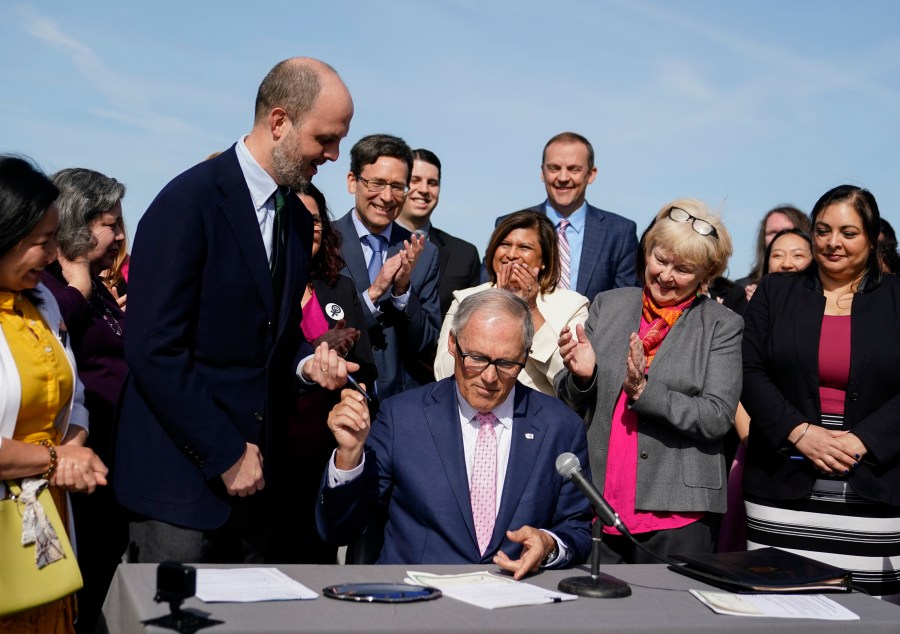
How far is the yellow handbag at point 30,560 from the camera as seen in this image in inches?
117

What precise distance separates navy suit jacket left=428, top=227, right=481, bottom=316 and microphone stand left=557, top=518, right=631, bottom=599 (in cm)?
349

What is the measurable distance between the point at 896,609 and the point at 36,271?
2.83m

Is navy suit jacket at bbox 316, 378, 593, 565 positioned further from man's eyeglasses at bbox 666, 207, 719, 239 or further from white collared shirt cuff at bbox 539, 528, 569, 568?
man's eyeglasses at bbox 666, 207, 719, 239

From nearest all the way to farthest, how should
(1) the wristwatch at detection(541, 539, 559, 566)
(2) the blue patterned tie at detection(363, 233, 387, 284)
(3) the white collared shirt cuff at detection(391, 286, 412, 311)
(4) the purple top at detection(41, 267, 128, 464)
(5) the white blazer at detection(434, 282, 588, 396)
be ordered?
(1) the wristwatch at detection(541, 539, 559, 566), (4) the purple top at detection(41, 267, 128, 464), (5) the white blazer at detection(434, 282, 588, 396), (3) the white collared shirt cuff at detection(391, 286, 412, 311), (2) the blue patterned tie at detection(363, 233, 387, 284)

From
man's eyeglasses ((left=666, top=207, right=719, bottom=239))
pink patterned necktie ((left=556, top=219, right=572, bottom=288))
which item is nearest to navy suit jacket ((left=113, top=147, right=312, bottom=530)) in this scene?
man's eyeglasses ((left=666, top=207, right=719, bottom=239))

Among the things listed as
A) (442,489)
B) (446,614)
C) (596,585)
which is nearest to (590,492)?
(596,585)

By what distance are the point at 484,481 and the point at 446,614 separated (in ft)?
3.25

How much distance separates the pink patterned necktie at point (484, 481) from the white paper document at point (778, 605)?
759 mm

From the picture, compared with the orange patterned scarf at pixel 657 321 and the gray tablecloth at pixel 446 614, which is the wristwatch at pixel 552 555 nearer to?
the gray tablecloth at pixel 446 614

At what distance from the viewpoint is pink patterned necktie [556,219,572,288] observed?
6205 millimetres

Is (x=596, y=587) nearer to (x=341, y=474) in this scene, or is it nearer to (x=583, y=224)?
(x=341, y=474)

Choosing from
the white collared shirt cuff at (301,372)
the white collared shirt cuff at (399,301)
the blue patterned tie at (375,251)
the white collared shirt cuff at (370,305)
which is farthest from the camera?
the blue patterned tie at (375,251)

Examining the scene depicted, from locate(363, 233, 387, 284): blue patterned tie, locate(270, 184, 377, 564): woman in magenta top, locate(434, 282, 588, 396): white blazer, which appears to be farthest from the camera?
locate(363, 233, 387, 284): blue patterned tie

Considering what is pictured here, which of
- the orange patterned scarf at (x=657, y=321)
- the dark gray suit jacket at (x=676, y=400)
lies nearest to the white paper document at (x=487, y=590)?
the dark gray suit jacket at (x=676, y=400)
